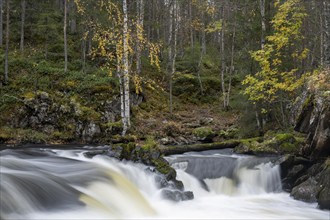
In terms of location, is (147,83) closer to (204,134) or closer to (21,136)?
(204,134)

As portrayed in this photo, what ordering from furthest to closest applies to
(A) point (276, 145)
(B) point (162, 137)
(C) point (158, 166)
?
(B) point (162, 137)
(A) point (276, 145)
(C) point (158, 166)

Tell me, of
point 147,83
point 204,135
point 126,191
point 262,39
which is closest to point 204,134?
point 204,135

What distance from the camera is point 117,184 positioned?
30.3 ft

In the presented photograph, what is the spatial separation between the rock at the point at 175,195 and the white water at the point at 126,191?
0.13 metres

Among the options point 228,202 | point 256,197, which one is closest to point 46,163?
point 228,202

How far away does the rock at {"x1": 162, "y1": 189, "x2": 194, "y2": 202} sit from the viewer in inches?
360

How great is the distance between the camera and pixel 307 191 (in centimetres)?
952

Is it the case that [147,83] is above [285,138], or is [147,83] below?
above

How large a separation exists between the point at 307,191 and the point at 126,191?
16.0ft

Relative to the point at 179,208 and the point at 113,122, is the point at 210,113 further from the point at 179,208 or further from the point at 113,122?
the point at 179,208

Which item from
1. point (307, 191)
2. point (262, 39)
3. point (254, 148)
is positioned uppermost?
point (262, 39)

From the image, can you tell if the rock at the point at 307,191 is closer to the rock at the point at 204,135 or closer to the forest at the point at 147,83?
the forest at the point at 147,83

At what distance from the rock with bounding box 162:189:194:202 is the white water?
0.13 meters

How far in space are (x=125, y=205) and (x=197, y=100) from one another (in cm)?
1804
